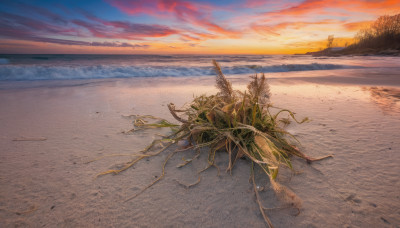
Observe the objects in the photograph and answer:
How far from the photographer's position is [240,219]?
2.59 feet

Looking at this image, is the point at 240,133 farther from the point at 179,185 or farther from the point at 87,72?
the point at 87,72

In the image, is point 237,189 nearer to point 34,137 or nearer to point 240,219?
point 240,219

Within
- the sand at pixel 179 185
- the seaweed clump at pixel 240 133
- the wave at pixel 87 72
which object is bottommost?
→ the sand at pixel 179 185

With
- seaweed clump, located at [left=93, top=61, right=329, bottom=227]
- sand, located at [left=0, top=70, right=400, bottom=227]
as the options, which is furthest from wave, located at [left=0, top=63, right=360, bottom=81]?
seaweed clump, located at [left=93, top=61, right=329, bottom=227]

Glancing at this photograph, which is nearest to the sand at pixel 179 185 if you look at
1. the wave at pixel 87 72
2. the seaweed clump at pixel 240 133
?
the seaweed clump at pixel 240 133

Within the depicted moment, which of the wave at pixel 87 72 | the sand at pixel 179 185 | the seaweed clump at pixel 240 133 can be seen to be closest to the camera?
the sand at pixel 179 185

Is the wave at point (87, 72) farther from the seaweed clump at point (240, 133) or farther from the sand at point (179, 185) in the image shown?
the seaweed clump at point (240, 133)

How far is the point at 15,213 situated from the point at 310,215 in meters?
1.23

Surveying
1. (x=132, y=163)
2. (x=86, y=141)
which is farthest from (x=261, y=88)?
(x=86, y=141)

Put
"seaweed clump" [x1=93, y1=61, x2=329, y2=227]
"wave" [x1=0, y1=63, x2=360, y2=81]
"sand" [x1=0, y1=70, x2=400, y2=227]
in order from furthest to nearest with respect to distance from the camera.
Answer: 1. "wave" [x1=0, y1=63, x2=360, y2=81]
2. "seaweed clump" [x1=93, y1=61, x2=329, y2=227]
3. "sand" [x1=0, y1=70, x2=400, y2=227]

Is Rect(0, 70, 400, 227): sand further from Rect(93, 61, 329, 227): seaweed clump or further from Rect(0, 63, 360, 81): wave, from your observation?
Rect(0, 63, 360, 81): wave

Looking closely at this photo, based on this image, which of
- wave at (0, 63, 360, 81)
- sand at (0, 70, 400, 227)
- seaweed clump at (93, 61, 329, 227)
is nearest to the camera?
sand at (0, 70, 400, 227)

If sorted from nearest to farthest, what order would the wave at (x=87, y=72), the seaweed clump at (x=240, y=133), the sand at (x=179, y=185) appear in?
the sand at (x=179, y=185) → the seaweed clump at (x=240, y=133) → the wave at (x=87, y=72)

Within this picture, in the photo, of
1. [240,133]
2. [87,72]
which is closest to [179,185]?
[240,133]
